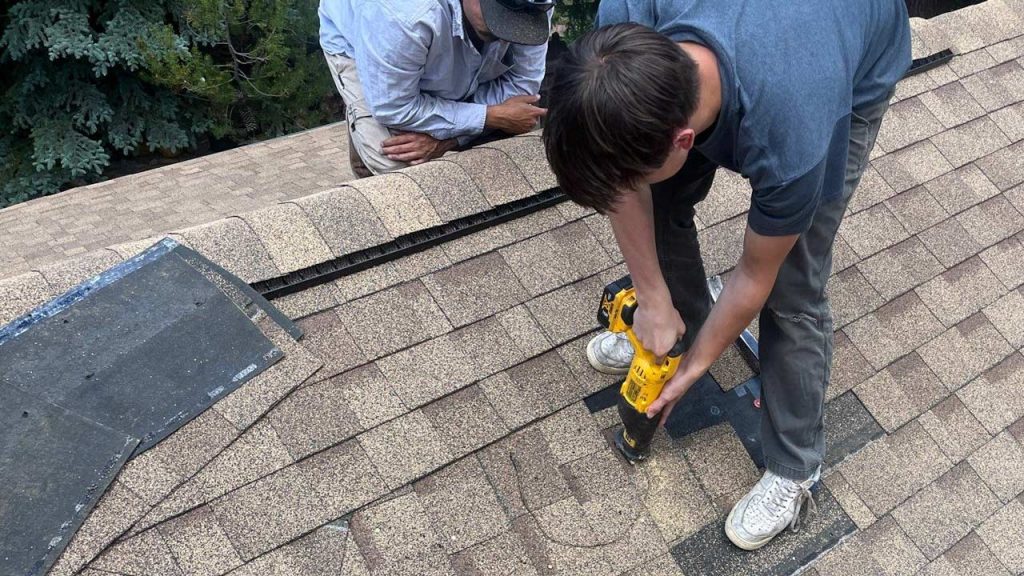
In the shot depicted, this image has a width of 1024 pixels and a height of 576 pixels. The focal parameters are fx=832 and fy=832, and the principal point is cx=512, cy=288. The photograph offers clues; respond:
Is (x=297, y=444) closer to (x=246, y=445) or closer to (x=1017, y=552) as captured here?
(x=246, y=445)

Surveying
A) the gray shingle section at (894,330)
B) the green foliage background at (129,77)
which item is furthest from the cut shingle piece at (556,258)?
the green foliage background at (129,77)

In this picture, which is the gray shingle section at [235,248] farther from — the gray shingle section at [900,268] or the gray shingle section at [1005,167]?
the gray shingle section at [1005,167]

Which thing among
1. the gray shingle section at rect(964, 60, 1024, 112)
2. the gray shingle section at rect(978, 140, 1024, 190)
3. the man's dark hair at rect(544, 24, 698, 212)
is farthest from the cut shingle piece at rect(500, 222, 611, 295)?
the gray shingle section at rect(964, 60, 1024, 112)

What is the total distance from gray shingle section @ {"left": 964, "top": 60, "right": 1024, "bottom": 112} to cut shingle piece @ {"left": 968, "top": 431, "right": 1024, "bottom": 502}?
1924 millimetres

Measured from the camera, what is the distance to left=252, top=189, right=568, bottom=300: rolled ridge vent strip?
2.62 meters

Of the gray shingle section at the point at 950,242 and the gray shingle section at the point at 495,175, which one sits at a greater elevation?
the gray shingle section at the point at 495,175

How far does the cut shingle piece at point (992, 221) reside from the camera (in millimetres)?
3619

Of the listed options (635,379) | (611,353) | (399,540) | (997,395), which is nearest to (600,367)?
(611,353)

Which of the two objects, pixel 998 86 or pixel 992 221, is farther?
pixel 998 86

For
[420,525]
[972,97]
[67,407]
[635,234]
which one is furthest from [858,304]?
[67,407]

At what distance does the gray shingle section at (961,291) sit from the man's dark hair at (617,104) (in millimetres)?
2130

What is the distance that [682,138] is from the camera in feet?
5.65

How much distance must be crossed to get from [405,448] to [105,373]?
2.81ft

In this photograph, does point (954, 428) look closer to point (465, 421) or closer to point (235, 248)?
point (465, 421)
